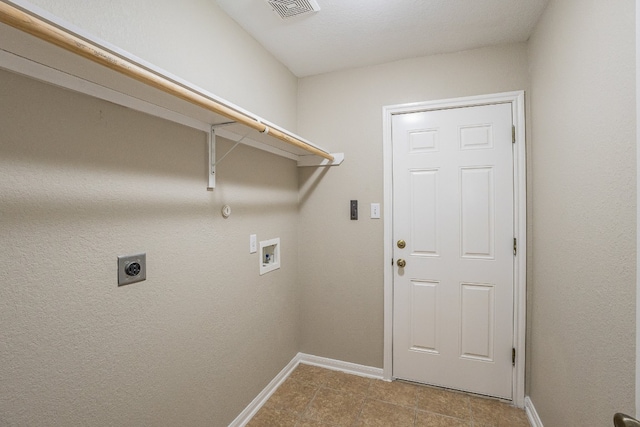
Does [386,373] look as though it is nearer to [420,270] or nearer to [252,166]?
[420,270]

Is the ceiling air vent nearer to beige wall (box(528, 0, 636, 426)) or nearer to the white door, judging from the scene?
the white door

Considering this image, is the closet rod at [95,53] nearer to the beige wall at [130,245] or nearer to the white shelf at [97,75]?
the white shelf at [97,75]

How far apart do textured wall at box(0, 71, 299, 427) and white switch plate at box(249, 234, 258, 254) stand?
0.05m

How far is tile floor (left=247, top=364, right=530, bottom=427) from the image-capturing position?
1.76 metres

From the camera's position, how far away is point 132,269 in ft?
3.67

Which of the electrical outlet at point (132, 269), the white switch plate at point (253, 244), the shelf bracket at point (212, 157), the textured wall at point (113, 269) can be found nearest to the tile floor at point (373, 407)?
the textured wall at point (113, 269)

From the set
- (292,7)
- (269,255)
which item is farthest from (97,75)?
(269,255)

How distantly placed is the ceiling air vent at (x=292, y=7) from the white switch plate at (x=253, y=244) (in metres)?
1.33

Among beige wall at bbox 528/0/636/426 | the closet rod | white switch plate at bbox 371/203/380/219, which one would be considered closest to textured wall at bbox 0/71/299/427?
the closet rod

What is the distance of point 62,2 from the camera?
2.97ft

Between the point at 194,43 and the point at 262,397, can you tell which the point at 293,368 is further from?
the point at 194,43

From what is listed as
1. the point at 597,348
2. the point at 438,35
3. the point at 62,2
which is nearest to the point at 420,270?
the point at 597,348

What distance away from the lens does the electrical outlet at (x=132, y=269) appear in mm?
1083

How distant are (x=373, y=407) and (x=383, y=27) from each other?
2.48 m
